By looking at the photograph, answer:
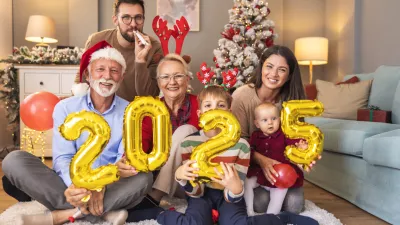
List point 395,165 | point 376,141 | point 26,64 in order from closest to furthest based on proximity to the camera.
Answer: point 395,165
point 376,141
point 26,64

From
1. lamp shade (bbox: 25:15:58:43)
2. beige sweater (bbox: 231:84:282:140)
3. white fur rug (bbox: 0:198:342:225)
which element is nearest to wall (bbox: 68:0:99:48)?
lamp shade (bbox: 25:15:58:43)

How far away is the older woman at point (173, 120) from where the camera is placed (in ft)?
6.45

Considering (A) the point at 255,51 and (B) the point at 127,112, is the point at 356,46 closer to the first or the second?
(A) the point at 255,51

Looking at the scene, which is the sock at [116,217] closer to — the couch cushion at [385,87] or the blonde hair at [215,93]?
the blonde hair at [215,93]

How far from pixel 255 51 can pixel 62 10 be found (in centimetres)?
249

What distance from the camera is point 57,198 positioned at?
1736 millimetres

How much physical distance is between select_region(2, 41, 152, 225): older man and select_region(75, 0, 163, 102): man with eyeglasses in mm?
312

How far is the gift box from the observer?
2.67 metres

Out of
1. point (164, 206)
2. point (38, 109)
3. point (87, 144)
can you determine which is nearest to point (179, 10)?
point (38, 109)

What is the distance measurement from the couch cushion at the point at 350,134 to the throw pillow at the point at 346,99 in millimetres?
614

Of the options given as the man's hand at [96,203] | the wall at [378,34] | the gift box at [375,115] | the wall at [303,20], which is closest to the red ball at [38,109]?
the man's hand at [96,203]

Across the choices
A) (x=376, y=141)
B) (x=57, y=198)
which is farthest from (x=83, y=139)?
(x=376, y=141)

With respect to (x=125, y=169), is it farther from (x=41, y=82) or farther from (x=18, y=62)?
(x=18, y=62)

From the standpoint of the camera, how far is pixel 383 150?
1.98 metres
